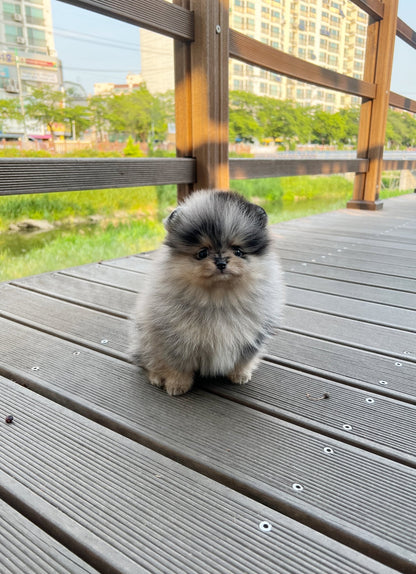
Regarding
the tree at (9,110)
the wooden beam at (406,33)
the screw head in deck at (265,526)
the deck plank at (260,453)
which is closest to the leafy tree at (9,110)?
the tree at (9,110)

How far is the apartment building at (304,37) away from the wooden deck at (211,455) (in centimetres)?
353

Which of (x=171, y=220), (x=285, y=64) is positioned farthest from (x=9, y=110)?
(x=285, y=64)

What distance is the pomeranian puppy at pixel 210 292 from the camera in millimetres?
1215

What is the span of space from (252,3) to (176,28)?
89.4 inches

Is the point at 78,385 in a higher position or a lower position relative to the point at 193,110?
lower

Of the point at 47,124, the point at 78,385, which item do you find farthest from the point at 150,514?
the point at 47,124

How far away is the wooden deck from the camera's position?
77 centimetres

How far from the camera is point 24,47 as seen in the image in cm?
264

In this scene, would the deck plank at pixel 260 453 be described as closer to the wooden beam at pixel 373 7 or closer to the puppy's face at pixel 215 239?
the puppy's face at pixel 215 239

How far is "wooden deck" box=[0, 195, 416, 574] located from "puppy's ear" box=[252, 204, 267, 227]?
51 cm

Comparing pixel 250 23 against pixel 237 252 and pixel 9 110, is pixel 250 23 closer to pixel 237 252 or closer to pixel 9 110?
pixel 9 110

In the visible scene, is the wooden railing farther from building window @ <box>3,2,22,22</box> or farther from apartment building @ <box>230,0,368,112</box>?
apartment building @ <box>230,0,368,112</box>

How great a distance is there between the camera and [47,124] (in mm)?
2898

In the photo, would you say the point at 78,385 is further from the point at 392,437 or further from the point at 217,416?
the point at 392,437
